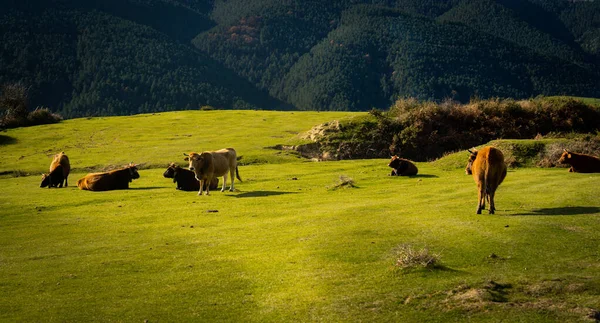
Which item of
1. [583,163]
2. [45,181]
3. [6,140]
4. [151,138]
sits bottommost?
[45,181]

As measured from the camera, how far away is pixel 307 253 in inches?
599

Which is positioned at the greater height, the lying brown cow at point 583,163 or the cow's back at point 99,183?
the lying brown cow at point 583,163

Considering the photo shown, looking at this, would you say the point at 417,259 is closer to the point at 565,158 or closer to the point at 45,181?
the point at 565,158

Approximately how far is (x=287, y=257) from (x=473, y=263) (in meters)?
4.64

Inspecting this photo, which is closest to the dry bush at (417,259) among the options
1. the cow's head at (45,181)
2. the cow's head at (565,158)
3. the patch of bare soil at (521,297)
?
the patch of bare soil at (521,297)

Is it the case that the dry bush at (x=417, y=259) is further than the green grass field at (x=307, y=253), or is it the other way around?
the dry bush at (x=417, y=259)

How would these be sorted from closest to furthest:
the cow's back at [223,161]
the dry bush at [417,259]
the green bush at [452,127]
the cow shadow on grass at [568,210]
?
the dry bush at [417,259] → the cow shadow on grass at [568,210] → the cow's back at [223,161] → the green bush at [452,127]

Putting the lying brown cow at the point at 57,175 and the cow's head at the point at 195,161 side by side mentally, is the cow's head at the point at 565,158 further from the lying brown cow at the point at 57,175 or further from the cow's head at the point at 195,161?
the lying brown cow at the point at 57,175

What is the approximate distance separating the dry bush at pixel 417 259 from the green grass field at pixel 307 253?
0.61 ft

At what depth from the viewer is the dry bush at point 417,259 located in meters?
13.4

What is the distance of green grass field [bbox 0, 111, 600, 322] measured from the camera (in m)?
11.8

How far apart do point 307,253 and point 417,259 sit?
10.2 ft

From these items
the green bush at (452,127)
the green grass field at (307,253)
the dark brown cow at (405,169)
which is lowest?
the green grass field at (307,253)

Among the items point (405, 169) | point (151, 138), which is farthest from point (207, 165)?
point (151, 138)
